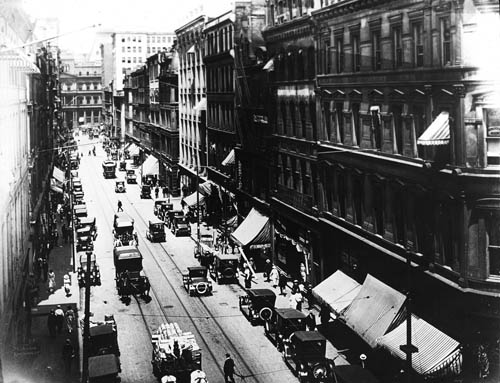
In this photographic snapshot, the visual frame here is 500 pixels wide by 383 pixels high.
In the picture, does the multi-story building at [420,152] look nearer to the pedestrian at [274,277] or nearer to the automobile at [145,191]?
the pedestrian at [274,277]

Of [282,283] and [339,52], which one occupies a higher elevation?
[339,52]

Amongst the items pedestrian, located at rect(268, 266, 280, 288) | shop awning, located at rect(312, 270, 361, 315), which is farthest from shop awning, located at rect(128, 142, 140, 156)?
shop awning, located at rect(312, 270, 361, 315)

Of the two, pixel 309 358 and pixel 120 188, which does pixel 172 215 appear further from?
pixel 309 358

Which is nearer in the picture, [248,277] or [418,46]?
[418,46]

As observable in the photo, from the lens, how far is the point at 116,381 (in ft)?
88.0

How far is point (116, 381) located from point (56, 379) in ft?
10.4

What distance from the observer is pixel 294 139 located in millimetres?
43906

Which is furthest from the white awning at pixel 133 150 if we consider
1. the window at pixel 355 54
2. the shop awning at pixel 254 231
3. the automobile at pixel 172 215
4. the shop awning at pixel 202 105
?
the window at pixel 355 54

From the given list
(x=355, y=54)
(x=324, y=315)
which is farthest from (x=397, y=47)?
(x=324, y=315)

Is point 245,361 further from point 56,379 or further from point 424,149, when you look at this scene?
point 424,149

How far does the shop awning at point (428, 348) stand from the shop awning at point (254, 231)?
868 inches

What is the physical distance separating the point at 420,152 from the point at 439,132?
241cm

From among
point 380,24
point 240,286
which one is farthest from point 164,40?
point 380,24

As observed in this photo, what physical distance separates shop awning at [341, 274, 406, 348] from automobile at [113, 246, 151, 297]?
14.6 meters
